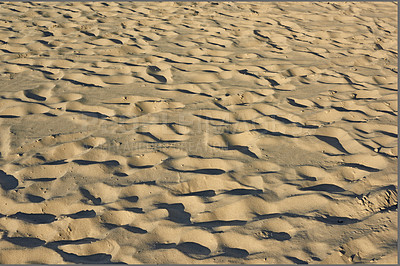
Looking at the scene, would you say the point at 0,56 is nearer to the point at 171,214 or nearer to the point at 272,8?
the point at 171,214

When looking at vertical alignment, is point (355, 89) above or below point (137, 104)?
above

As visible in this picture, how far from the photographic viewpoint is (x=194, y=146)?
9.98ft

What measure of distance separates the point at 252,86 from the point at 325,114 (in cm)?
91

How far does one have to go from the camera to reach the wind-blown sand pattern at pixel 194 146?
228cm

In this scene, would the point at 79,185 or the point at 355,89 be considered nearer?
the point at 79,185

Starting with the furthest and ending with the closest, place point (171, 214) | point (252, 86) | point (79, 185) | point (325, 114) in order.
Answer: point (252, 86) < point (325, 114) < point (79, 185) < point (171, 214)

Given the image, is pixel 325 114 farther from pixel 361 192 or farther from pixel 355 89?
pixel 361 192

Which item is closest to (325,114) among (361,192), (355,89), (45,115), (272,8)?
(355,89)

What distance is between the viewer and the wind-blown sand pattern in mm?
2283

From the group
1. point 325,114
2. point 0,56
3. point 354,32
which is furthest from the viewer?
point 354,32

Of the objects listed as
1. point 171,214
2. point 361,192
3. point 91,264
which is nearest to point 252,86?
point 361,192

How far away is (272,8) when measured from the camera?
6660 mm

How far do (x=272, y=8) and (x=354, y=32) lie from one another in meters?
1.75

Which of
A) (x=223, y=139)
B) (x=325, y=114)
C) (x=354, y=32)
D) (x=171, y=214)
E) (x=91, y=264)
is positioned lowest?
(x=91, y=264)
